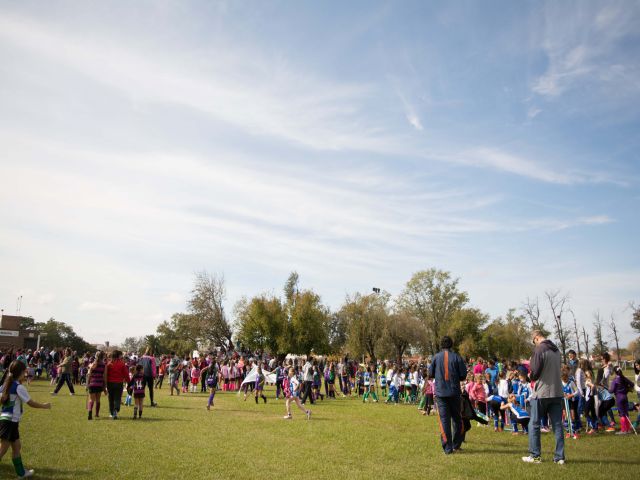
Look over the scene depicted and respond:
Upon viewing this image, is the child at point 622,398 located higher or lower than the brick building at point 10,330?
lower

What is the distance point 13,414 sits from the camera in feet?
23.4

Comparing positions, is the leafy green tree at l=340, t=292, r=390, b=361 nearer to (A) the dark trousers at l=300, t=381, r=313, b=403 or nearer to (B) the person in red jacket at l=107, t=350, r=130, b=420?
(A) the dark trousers at l=300, t=381, r=313, b=403

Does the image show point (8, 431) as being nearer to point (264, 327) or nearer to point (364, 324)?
point (264, 327)

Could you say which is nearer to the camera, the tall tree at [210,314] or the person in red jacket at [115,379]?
the person in red jacket at [115,379]

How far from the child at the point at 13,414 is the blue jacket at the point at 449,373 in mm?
7519

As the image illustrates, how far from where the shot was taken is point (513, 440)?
11258mm

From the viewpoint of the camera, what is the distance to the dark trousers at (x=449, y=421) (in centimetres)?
916

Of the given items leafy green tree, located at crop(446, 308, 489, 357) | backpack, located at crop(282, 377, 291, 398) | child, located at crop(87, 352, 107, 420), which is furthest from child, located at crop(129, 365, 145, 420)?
leafy green tree, located at crop(446, 308, 489, 357)

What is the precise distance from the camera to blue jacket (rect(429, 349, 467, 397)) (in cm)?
930

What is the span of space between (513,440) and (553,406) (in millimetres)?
3375

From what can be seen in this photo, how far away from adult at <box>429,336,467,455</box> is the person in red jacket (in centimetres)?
1005

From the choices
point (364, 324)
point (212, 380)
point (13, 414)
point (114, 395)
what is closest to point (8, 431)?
point (13, 414)

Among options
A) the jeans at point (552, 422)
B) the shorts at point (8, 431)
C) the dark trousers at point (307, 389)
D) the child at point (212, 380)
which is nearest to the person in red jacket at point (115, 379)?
the child at point (212, 380)

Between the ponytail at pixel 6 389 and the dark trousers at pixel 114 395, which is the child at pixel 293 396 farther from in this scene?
the ponytail at pixel 6 389
